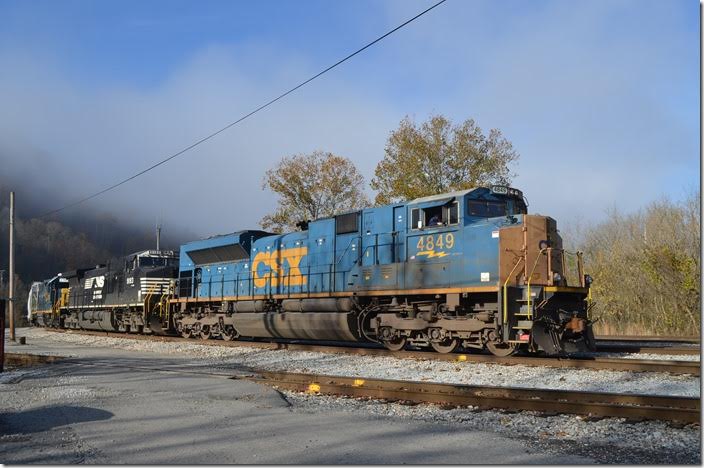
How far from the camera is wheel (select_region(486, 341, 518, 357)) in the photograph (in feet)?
43.4

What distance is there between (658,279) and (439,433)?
828 inches

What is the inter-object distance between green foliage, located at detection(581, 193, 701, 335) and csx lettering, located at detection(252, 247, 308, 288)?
13.6 metres

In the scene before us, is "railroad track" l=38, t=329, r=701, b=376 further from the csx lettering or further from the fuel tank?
the csx lettering

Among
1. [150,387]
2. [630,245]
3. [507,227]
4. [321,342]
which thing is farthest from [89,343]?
[630,245]

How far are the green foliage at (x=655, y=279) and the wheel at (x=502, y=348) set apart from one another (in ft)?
41.3

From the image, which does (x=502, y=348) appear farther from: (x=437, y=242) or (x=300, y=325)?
(x=300, y=325)

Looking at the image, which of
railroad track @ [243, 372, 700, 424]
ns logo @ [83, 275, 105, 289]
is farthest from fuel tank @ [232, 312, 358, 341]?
ns logo @ [83, 275, 105, 289]

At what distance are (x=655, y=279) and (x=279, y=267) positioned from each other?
1486 cm

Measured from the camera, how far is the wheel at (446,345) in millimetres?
14384

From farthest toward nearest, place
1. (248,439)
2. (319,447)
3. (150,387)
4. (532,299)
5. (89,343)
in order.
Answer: (89,343), (532,299), (150,387), (248,439), (319,447)

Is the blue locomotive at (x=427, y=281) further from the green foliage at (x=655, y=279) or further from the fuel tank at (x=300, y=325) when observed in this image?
the green foliage at (x=655, y=279)

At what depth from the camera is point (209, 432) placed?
696 cm

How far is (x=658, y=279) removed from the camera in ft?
81.5

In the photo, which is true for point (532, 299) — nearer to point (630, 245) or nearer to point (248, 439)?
point (248, 439)
